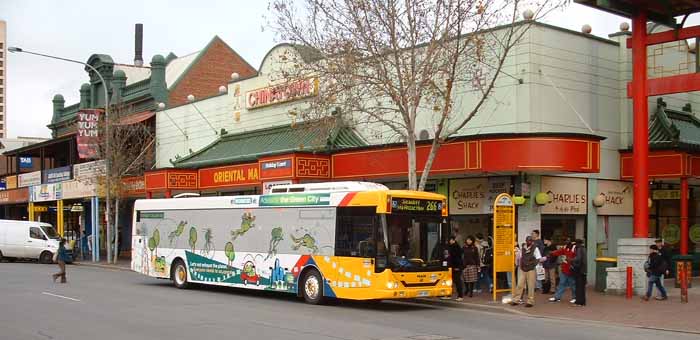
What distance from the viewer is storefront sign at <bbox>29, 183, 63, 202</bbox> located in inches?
1790

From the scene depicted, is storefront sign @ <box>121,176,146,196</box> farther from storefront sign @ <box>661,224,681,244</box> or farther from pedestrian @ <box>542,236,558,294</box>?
→ storefront sign @ <box>661,224,681,244</box>

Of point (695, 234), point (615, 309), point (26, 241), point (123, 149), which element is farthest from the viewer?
point (26, 241)

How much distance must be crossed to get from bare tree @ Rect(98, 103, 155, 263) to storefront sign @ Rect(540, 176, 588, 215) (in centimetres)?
2073

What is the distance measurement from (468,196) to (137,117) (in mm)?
22197

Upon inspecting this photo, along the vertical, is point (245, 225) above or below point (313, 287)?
above

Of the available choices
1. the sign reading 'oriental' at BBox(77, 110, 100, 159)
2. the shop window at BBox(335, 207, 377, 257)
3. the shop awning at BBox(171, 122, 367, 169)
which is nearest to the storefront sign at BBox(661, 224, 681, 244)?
the shop awning at BBox(171, 122, 367, 169)

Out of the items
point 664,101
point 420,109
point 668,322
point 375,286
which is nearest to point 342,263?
point 375,286

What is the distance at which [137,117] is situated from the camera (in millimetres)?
40562

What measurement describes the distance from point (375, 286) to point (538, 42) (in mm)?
9430

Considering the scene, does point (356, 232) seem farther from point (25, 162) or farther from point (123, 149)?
point (25, 162)

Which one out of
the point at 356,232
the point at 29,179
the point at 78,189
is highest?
the point at 29,179

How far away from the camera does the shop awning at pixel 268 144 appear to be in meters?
26.8

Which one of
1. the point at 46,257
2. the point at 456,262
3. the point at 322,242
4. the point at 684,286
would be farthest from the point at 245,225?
the point at 46,257

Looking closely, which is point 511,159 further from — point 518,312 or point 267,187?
point 267,187
